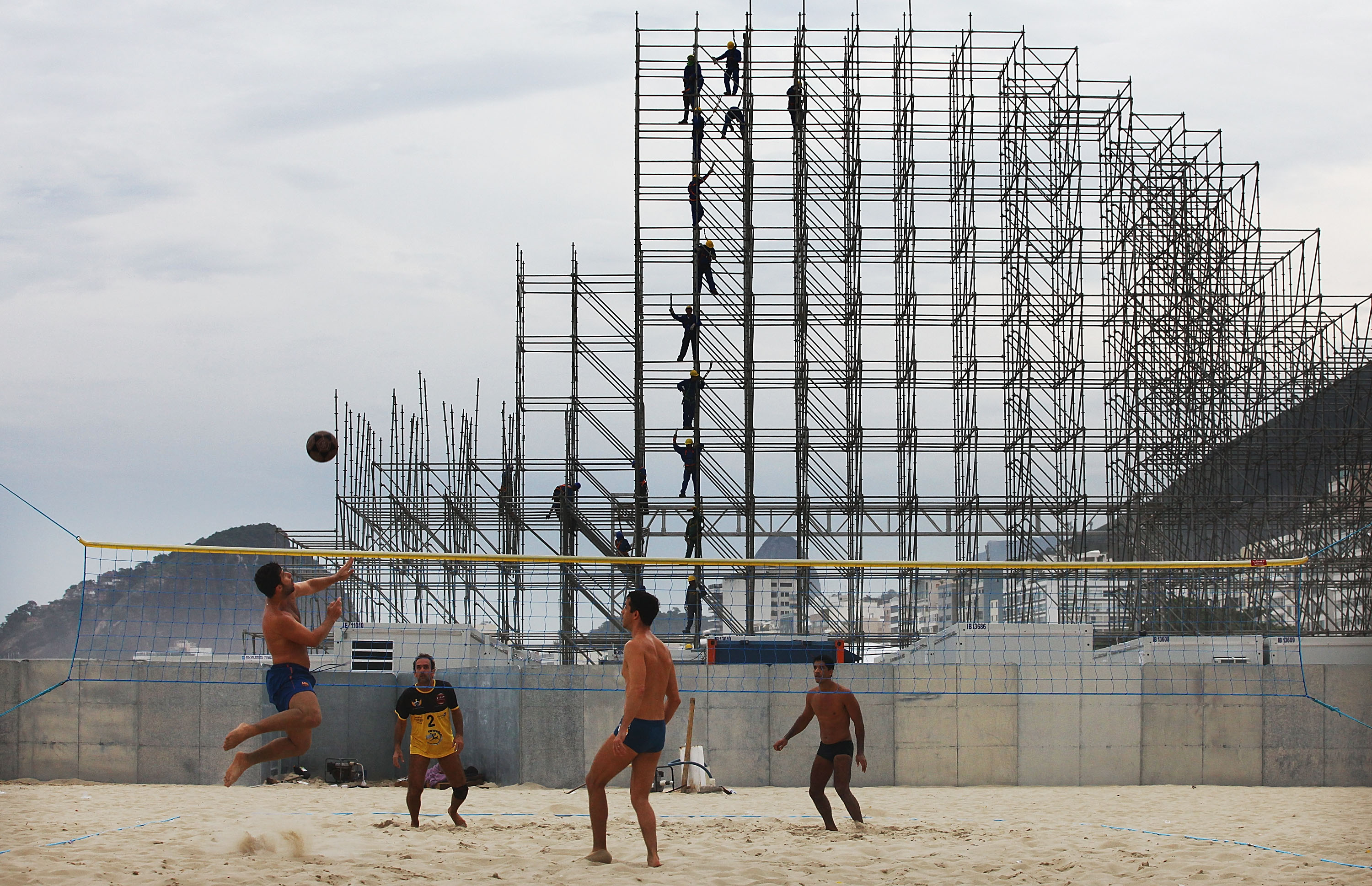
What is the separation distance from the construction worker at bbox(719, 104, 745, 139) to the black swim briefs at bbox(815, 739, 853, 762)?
1831cm

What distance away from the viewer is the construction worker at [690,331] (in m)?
25.8

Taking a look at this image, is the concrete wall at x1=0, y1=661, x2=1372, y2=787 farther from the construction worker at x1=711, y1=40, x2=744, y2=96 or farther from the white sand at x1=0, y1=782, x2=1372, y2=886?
the construction worker at x1=711, y1=40, x2=744, y2=96

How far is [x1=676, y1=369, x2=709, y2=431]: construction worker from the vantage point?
25656 millimetres

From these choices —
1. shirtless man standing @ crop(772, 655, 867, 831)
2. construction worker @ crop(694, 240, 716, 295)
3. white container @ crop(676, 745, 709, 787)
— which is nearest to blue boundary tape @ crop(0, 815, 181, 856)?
shirtless man standing @ crop(772, 655, 867, 831)

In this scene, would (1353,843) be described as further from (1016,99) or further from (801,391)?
(1016,99)

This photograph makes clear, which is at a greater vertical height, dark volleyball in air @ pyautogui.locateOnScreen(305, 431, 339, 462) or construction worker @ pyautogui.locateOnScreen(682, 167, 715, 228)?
construction worker @ pyautogui.locateOnScreen(682, 167, 715, 228)

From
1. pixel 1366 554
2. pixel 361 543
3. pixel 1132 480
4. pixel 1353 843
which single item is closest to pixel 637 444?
pixel 361 543

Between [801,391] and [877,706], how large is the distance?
10.6 meters

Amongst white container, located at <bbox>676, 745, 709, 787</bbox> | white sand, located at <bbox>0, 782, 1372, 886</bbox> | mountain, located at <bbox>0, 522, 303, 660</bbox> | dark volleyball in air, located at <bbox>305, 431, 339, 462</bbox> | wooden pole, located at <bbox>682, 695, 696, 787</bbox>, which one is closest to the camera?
white sand, located at <bbox>0, 782, 1372, 886</bbox>

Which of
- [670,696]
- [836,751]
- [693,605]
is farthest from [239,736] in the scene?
[693,605]

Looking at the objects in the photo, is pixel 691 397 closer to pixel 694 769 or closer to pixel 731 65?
pixel 731 65

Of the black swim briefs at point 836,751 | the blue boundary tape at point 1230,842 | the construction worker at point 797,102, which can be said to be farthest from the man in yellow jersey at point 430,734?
the construction worker at point 797,102

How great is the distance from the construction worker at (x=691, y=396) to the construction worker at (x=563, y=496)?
7.83 feet

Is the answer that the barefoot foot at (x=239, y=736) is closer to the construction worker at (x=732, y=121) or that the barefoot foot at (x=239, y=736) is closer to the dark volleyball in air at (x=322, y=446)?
the dark volleyball in air at (x=322, y=446)
